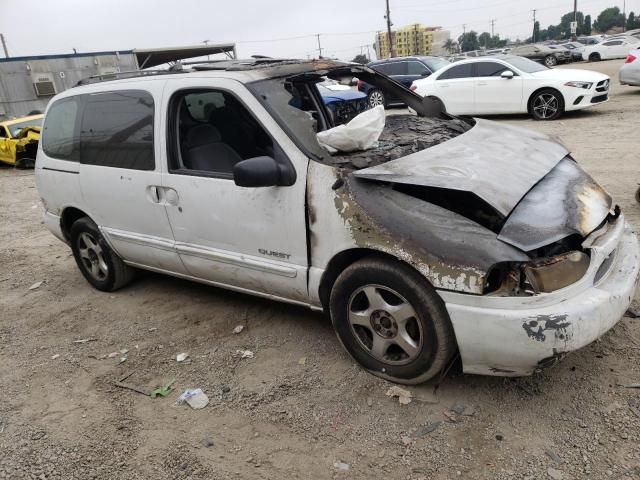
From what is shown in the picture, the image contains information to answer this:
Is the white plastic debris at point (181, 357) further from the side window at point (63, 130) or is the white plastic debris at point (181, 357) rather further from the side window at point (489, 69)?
the side window at point (489, 69)

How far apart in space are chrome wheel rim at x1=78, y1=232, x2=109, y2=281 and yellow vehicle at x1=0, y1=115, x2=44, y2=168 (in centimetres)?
990

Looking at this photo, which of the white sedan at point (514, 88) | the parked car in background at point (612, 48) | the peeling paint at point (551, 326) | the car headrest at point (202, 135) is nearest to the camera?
the peeling paint at point (551, 326)

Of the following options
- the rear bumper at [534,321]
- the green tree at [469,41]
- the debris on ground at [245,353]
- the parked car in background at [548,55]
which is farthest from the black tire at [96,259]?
the green tree at [469,41]

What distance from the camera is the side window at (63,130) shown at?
4.33 meters

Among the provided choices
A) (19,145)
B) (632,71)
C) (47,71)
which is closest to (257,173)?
(19,145)

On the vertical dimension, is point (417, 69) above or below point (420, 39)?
below

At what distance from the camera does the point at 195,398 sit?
3.04 metres

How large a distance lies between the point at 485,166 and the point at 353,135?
0.79 meters

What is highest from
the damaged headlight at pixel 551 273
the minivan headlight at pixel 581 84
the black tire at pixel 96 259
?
the minivan headlight at pixel 581 84

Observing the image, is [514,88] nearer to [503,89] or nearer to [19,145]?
[503,89]

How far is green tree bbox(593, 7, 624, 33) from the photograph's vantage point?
95.1 metres

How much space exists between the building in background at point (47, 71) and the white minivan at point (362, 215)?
63.5 feet

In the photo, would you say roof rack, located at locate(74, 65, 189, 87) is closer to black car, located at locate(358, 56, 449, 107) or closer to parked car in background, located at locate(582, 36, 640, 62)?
black car, located at locate(358, 56, 449, 107)

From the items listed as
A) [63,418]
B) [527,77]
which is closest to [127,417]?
[63,418]
